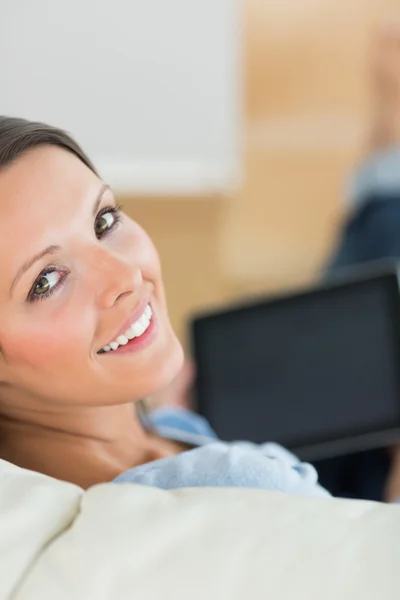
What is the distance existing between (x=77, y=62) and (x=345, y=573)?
1729mm

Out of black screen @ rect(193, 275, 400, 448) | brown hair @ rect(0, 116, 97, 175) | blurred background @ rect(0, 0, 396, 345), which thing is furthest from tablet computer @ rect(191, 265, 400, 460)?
blurred background @ rect(0, 0, 396, 345)

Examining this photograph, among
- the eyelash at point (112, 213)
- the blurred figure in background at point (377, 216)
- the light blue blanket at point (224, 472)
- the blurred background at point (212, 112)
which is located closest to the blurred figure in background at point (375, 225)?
the blurred figure in background at point (377, 216)

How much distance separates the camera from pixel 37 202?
0.75m

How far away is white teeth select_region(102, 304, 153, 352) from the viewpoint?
31.7 inches

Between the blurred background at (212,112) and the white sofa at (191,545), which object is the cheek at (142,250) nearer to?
the white sofa at (191,545)

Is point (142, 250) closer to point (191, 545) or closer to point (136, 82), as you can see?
point (191, 545)

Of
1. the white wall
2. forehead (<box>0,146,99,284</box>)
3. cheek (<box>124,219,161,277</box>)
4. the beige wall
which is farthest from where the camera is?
the beige wall

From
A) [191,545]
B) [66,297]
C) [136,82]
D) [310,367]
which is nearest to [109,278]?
[66,297]

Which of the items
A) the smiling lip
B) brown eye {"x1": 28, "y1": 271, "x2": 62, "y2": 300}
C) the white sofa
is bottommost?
the white sofa

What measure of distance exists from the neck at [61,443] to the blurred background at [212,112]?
1242mm

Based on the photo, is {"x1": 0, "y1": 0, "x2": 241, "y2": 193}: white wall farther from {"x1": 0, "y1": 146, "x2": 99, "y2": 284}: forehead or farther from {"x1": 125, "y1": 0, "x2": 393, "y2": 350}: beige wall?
{"x1": 0, "y1": 146, "x2": 99, "y2": 284}: forehead

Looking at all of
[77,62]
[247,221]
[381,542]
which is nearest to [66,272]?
[381,542]

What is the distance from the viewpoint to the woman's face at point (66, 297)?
752mm

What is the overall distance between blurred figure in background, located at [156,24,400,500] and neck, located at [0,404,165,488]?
0.50 metres
